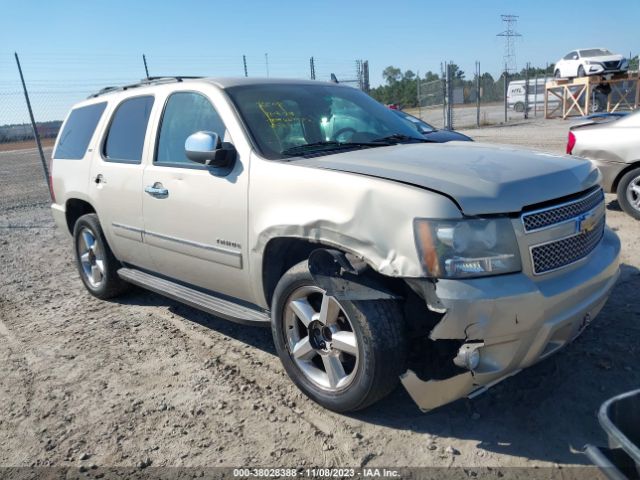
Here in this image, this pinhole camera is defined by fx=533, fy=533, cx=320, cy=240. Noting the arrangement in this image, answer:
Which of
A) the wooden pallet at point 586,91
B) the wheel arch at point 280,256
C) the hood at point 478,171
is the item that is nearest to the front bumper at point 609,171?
the hood at point 478,171

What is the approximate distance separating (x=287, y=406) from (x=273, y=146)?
1.60 m

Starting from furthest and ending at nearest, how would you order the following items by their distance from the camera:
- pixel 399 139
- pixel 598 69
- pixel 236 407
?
pixel 598 69, pixel 399 139, pixel 236 407

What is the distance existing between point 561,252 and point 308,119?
191cm

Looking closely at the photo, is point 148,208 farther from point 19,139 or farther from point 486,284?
point 19,139

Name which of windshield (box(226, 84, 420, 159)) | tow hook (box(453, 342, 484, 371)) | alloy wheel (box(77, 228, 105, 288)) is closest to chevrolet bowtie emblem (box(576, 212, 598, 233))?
tow hook (box(453, 342, 484, 371))

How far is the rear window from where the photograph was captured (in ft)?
16.3

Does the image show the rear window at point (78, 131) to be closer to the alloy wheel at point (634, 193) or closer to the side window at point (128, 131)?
the side window at point (128, 131)

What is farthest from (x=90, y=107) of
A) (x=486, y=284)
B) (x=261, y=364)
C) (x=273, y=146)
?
(x=486, y=284)

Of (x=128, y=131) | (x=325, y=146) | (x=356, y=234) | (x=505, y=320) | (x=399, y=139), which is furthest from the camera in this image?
(x=128, y=131)

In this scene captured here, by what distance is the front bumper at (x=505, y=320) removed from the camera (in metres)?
2.37

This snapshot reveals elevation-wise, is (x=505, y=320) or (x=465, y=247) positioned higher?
(x=465, y=247)

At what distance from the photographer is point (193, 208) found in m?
3.60

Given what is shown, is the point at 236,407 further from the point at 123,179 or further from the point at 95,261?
the point at 95,261

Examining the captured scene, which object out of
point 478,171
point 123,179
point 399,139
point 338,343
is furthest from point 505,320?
point 123,179
